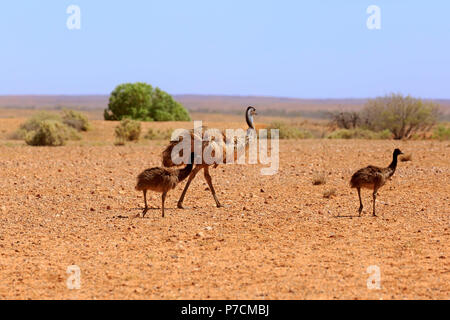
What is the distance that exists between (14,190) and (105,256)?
566 cm

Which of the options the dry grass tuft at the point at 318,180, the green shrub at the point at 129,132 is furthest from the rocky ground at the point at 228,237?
the green shrub at the point at 129,132

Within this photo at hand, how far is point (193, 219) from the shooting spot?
1085cm

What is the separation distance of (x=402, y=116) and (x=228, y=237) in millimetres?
24311

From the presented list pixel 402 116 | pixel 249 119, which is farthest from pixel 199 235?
pixel 402 116

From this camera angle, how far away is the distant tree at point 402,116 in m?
31.8

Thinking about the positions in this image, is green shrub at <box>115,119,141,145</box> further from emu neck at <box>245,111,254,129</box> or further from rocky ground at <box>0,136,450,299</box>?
emu neck at <box>245,111,254,129</box>

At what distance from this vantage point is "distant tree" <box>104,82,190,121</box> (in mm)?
41125

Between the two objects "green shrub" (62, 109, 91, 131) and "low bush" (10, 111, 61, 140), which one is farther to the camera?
"green shrub" (62, 109, 91, 131)

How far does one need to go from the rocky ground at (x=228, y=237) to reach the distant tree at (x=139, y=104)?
24741 millimetres

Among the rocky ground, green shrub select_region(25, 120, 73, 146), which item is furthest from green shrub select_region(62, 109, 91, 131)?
the rocky ground

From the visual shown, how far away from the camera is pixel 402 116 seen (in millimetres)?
32031

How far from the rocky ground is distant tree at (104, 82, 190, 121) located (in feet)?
81.2

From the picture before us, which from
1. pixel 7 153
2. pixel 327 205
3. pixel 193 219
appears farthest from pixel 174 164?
pixel 7 153
